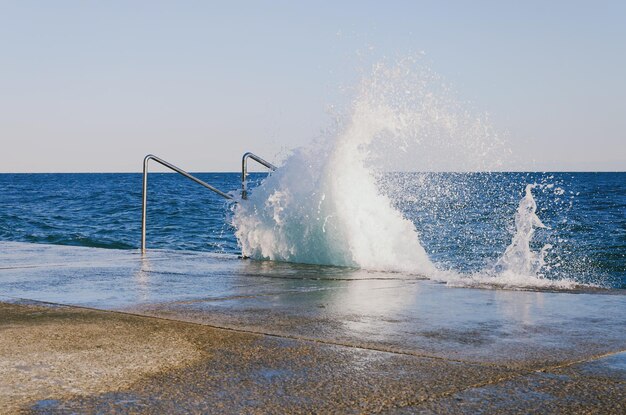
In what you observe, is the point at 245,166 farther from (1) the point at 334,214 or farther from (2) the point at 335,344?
(2) the point at 335,344

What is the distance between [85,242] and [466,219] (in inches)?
607

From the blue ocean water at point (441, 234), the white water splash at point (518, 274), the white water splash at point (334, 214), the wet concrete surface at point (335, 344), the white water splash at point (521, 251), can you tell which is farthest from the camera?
the blue ocean water at point (441, 234)

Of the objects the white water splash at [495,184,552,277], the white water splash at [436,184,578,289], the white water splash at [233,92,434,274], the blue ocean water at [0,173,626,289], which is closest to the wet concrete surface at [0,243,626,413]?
the white water splash at [436,184,578,289]

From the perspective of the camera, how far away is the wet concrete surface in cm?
267

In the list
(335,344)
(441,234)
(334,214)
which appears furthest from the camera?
(441,234)

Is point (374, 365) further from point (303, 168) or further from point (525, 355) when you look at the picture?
point (303, 168)

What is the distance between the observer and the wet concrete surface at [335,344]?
2.67 metres

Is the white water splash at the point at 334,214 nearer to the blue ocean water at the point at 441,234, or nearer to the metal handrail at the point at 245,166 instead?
the metal handrail at the point at 245,166

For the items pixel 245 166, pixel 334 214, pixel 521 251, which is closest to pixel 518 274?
pixel 521 251

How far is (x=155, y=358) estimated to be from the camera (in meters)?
3.27

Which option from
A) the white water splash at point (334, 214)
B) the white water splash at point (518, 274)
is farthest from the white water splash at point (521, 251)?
the white water splash at point (334, 214)

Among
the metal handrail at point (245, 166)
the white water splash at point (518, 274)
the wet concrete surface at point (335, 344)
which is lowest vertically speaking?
the wet concrete surface at point (335, 344)

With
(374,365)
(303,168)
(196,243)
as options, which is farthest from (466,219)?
(374,365)

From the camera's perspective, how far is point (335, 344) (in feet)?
11.8
